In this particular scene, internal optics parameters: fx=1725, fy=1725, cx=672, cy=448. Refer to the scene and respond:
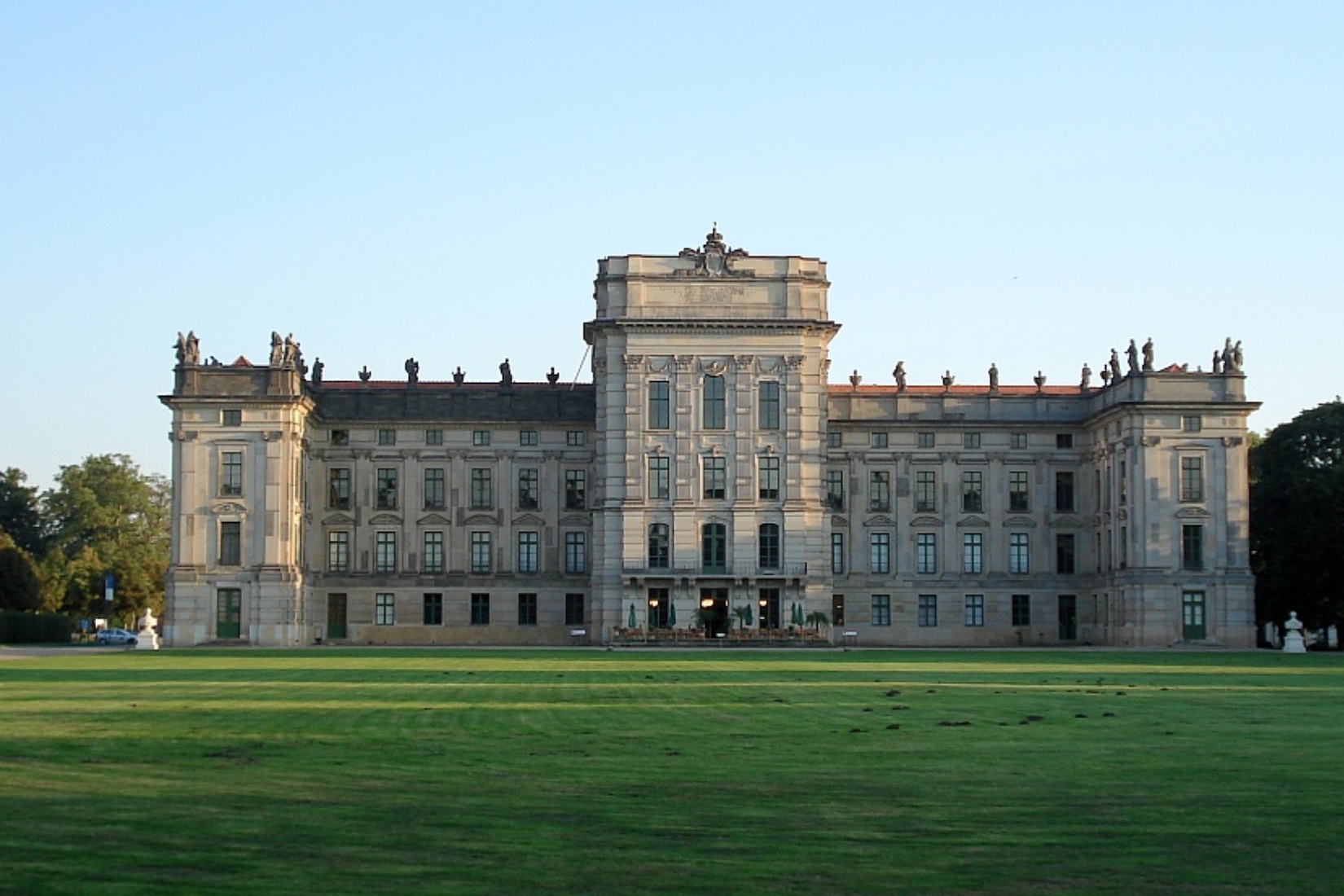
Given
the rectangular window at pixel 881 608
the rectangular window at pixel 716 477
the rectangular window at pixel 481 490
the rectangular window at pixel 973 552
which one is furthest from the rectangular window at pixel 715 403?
the rectangular window at pixel 973 552

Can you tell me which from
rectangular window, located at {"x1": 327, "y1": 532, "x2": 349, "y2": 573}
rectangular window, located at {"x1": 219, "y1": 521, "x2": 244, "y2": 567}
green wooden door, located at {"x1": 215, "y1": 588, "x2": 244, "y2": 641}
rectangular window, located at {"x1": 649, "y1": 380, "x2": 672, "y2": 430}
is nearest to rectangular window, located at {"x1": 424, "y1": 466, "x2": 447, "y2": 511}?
rectangular window, located at {"x1": 327, "y1": 532, "x2": 349, "y2": 573}

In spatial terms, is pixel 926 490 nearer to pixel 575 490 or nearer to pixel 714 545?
pixel 714 545

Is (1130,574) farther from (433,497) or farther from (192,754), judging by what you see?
(192,754)

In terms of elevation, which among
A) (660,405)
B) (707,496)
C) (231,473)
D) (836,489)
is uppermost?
(660,405)

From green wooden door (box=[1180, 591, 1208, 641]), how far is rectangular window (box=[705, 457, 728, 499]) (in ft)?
66.9

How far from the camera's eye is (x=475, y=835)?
12.4 metres

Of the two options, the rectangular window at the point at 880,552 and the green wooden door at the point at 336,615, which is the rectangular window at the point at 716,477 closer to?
the rectangular window at the point at 880,552

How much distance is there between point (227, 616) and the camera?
7431 centimetres

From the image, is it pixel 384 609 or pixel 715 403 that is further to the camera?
pixel 384 609

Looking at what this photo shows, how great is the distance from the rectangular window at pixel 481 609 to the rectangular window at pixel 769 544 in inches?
545

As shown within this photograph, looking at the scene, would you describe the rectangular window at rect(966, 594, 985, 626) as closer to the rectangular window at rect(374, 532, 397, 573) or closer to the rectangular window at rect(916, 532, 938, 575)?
the rectangular window at rect(916, 532, 938, 575)

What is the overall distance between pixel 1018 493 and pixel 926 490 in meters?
4.40

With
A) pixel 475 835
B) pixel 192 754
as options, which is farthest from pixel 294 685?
pixel 475 835

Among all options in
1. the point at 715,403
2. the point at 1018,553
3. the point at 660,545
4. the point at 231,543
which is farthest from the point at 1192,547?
the point at 231,543
